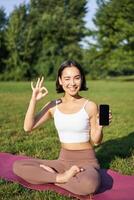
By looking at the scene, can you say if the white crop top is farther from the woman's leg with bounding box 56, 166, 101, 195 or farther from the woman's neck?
the woman's leg with bounding box 56, 166, 101, 195

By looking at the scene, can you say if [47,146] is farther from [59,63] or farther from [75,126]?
[59,63]

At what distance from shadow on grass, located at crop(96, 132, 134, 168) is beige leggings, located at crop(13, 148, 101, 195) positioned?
1.24 metres

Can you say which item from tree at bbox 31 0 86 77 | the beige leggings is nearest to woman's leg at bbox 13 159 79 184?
the beige leggings

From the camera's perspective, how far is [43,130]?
9992 millimetres

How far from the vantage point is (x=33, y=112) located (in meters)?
4.97

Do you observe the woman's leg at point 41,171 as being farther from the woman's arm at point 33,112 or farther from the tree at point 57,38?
the tree at point 57,38

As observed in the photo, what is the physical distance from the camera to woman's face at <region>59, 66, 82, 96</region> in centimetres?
493

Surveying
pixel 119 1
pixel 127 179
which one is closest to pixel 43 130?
pixel 127 179

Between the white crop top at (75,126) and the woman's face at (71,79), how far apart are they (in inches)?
9.6

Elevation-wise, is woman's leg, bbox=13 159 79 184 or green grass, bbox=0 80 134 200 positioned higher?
woman's leg, bbox=13 159 79 184

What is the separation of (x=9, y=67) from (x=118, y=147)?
4582 centimetres

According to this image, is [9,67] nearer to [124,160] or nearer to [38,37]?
[38,37]

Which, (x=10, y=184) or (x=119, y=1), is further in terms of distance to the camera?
(x=119, y=1)

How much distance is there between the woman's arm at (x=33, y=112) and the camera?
486 centimetres
